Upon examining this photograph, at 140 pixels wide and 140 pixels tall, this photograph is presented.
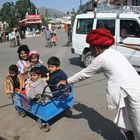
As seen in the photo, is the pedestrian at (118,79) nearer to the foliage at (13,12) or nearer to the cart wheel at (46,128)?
the cart wheel at (46,128)

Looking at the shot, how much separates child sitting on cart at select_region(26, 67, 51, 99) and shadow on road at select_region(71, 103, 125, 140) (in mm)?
1120

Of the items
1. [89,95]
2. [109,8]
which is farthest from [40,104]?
[109,8]

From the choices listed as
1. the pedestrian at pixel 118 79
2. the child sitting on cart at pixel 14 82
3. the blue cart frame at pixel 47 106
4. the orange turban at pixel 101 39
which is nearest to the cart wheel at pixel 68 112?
the blue cart frame at pixel 47 106

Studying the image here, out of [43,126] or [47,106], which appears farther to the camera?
[43,126]

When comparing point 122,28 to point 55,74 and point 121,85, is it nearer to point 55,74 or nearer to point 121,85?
point 55,74

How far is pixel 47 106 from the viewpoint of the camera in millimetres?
4879

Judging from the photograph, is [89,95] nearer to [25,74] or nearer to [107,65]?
[25,74]

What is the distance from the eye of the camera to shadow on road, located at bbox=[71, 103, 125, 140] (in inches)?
189

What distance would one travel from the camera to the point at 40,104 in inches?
192

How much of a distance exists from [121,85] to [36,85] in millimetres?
1959

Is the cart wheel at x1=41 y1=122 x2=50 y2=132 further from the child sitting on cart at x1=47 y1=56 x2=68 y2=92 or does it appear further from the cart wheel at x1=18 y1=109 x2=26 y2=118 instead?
the cart wheel at x1=18 y1=109 x2=26 y2=118

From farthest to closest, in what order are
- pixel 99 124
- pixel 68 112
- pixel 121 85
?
pixel 68 112 < pixel 99 124 < pixel 121 85

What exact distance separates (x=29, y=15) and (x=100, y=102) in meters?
48.2

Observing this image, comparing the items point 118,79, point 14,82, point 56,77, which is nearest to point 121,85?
point 118,79
